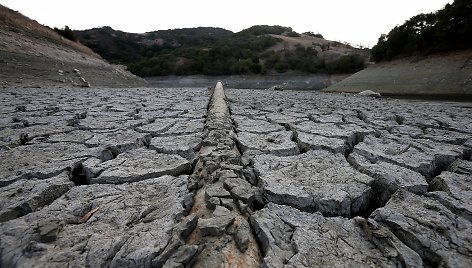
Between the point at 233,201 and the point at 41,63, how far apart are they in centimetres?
1105

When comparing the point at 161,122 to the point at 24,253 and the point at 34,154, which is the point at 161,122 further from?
the point at 24,253

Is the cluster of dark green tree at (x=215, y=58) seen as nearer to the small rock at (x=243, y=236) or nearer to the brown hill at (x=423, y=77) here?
the brown hill at (x=423, y=77)

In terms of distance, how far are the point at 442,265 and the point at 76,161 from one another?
1.75 m

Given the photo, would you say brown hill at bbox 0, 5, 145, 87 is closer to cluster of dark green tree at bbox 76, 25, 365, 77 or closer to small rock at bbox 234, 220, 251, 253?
small rock at bbox 234, 220, 251, 253

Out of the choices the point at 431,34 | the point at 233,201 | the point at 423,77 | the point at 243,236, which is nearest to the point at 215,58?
the point at 431,34

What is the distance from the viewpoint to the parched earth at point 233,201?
0.82 meters

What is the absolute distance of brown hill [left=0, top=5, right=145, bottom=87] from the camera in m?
8.09

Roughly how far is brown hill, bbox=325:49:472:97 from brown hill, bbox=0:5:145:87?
41.7 feet

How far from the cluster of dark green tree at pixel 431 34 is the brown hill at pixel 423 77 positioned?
57cm

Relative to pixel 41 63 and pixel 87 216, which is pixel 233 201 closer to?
pixel 87 216

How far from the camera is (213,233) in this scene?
0.89 metres

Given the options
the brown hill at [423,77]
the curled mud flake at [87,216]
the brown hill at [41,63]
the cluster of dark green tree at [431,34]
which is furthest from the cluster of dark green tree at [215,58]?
the curled mud flake at [87,216]

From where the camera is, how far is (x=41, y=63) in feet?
30.3

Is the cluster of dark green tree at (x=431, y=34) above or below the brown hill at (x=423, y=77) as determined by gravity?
above
